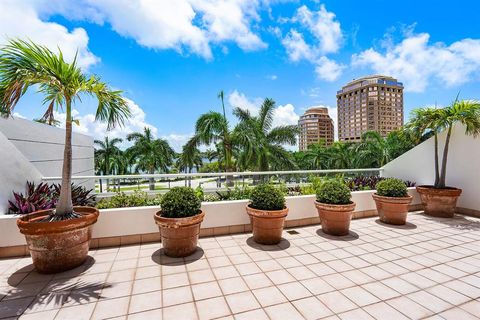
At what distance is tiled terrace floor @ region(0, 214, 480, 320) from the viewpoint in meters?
1.95

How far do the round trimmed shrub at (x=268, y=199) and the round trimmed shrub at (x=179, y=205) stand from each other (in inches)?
40.5

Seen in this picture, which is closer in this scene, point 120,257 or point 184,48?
point 120,257

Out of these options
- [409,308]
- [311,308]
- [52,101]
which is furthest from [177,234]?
[409,308]

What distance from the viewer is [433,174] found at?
227 inches

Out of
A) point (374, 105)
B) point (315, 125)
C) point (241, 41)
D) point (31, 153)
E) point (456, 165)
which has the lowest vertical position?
point (456, 165)

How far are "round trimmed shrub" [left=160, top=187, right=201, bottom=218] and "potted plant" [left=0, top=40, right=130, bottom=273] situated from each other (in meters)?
0.96

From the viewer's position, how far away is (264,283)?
2418mm

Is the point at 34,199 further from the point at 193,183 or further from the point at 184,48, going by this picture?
the point at 184,48

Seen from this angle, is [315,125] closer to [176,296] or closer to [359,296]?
[359,296]

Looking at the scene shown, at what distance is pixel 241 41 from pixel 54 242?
6987 mm

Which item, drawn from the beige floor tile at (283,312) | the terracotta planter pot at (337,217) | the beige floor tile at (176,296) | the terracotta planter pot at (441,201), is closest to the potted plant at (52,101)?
the beige floor tile at (176,296)

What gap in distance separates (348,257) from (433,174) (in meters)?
4.67

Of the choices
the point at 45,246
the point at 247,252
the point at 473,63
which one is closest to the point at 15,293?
the point at 45,246

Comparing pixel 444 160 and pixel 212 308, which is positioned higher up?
pixel 444 160
